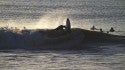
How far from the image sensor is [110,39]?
37531mm

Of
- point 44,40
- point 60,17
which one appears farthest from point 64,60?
point 60,17

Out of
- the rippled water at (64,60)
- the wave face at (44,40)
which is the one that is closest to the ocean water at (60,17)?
the wave face at (44,40)

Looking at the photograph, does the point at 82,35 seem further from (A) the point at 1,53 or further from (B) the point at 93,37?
(A) the point at 1,53

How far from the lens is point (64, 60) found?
29109 mm

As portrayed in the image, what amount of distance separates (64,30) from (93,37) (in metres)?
3.94

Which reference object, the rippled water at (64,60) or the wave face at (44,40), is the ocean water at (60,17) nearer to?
the wave face at (44,40)

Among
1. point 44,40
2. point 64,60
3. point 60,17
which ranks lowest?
point 64,60

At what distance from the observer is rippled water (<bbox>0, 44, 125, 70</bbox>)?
27.1 metres

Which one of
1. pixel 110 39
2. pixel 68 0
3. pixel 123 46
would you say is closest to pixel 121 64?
pixel 123 46

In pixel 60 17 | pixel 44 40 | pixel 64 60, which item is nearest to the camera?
pixel 64 60

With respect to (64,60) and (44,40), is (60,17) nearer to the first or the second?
(44,40)

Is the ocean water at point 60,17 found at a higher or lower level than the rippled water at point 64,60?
higher

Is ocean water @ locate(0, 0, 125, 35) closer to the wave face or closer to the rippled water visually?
the wave face

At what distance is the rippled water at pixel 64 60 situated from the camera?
27.1 metres
